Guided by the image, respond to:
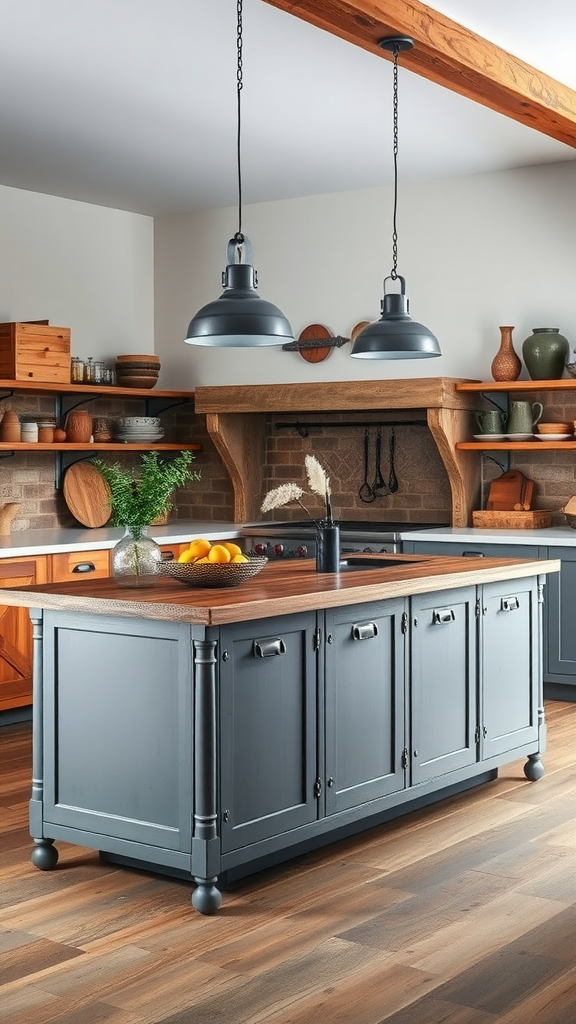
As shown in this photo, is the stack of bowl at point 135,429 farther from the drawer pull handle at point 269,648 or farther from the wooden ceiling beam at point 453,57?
the drawer pull handle at point 269,648

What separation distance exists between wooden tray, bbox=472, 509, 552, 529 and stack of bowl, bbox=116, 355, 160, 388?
89.4 inches

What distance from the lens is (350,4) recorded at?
3.83m

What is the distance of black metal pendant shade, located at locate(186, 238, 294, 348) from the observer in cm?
396

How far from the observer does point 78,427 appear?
7270 mm

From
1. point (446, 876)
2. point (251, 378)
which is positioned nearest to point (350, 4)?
point (446, 876)

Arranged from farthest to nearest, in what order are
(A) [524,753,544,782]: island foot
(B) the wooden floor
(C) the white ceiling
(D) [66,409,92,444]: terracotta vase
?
(D) [66,409,92,444]: terracotta vase < (A) [524,753,544,782]: island foot < (C) the white ceiling < (B) the wooden floor

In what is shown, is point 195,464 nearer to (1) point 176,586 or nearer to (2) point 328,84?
(2) point 328,84

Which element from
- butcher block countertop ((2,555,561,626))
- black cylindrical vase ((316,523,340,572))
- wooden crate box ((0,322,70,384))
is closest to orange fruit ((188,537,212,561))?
butcher block countertop ((2,555,561,626))

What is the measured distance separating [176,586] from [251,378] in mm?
3981

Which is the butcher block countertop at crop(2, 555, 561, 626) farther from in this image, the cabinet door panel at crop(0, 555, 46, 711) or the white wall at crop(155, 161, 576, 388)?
the white wall at crop(155, 161, 576, 388)

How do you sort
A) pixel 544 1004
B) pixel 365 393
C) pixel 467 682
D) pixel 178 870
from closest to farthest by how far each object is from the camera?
1. pixel 544 1004
2. pixel 178 870
3. pixel 467 682
4. pixel 365 393

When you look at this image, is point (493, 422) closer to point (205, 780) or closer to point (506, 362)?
point (506, 362)

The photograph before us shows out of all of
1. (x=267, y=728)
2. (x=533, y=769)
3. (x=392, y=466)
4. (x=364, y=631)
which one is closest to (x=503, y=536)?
(x=392, y=466)

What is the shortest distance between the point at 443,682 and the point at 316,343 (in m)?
3.54
